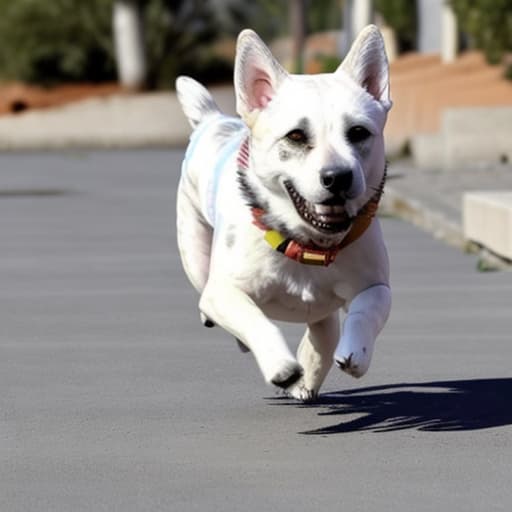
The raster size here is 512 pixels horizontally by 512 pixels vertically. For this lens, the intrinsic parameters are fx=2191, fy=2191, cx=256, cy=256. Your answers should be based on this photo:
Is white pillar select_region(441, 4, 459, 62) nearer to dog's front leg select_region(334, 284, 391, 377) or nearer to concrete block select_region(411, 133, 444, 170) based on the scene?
concrete block select_region(411, 133, 444, 170)

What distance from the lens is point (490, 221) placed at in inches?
664

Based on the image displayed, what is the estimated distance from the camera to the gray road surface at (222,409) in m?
7.47

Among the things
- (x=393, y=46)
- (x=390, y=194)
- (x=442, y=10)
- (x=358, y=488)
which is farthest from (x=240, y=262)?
(x=393, y=46)

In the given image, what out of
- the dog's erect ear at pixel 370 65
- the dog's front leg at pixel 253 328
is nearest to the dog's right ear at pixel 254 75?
the dog's erect ear at pixel 370 65

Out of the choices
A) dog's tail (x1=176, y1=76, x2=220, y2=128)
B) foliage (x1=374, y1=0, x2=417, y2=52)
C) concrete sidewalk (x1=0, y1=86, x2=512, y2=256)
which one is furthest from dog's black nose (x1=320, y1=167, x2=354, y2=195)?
foliage (x1=374, y1=0, x2=417, y2=52)

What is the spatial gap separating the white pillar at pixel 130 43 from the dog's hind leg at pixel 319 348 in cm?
4272

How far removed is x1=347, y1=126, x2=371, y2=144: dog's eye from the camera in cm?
827

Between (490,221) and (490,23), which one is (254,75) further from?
(490,23)

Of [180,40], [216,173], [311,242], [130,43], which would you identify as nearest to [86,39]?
[180,40]

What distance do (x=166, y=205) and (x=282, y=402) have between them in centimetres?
1585

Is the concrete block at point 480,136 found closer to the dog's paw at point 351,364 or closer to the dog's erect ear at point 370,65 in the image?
the dog's erect ear at point 370,65

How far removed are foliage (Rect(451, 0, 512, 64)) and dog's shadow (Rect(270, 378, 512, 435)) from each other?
2418 cm

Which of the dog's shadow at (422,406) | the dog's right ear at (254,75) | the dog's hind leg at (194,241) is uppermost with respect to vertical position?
the dog's right ear at (254,75)

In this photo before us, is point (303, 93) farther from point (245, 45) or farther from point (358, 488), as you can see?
point (358, 488)
